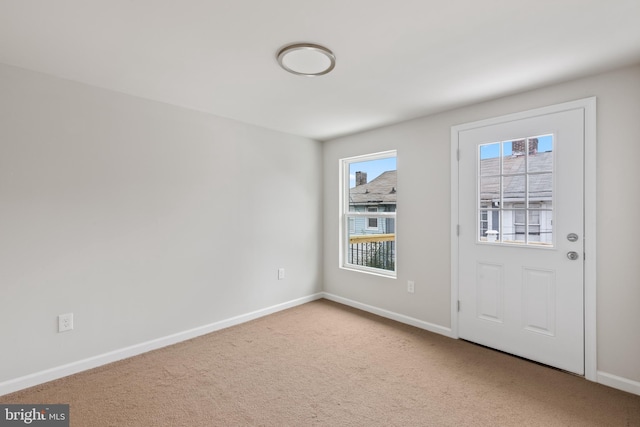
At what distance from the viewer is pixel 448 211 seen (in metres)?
3.02

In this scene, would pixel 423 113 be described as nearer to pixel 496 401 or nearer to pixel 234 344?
pixel 496 401

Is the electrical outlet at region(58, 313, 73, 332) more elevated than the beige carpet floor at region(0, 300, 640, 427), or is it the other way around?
the electrical outlet at region(58, 313, 73, 332)

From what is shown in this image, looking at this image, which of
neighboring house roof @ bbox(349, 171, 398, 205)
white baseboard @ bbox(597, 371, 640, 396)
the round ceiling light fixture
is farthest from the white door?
the round ceiling light fixture

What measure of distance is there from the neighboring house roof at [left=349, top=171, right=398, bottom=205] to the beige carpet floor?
1621mm

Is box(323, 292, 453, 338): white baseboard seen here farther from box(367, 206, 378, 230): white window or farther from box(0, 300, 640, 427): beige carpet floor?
box(367, 206, 378, 230): white window

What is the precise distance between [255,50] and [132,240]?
1903 mm

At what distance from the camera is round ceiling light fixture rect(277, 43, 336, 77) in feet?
6.07

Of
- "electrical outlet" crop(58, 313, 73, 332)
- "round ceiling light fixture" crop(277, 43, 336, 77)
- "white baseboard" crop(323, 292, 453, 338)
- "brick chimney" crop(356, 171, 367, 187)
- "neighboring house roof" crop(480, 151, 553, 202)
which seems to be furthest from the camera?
"brick chimney" crop(356, 171, 367, 187)

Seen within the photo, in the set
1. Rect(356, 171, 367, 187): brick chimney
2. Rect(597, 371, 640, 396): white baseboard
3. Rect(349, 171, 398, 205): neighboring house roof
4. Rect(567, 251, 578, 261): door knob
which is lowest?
Rect(597, 371, 640, 396): white baseboard

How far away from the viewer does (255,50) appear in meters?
1.89

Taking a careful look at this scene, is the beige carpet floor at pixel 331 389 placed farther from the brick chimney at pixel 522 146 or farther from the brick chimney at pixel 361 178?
the brick chimney at pixel 361 178

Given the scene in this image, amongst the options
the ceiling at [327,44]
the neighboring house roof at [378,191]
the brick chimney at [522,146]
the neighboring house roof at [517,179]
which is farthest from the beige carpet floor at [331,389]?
the ceiling at [327,44]

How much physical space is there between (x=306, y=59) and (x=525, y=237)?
2250 millimetres

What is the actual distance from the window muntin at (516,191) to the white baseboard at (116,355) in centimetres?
259
